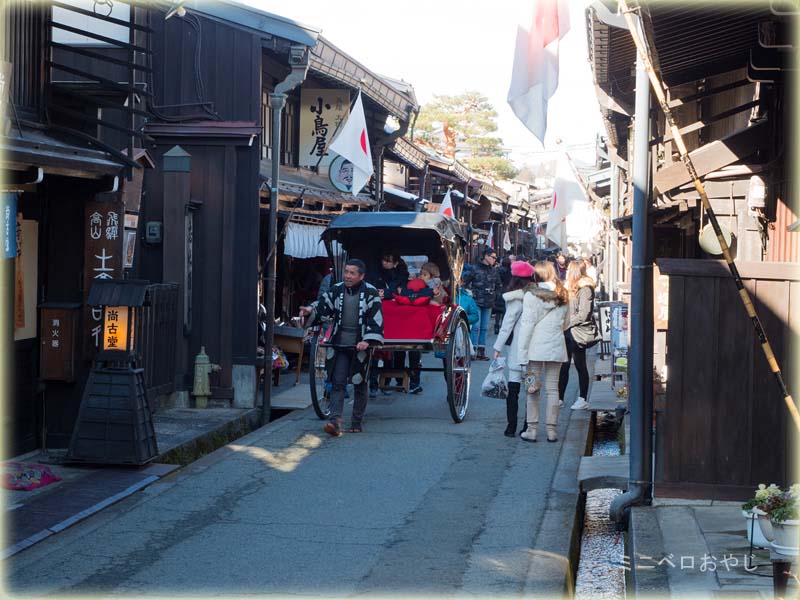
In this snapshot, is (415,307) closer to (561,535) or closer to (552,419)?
(552,419)

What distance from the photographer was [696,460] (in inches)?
301

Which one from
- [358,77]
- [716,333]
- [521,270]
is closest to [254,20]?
[358,77]

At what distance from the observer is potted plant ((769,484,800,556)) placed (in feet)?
16.8

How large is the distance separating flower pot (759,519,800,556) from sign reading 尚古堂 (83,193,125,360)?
22.7 feet

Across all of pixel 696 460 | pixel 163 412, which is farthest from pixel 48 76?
pixel 696 460

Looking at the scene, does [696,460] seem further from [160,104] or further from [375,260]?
[160,104]

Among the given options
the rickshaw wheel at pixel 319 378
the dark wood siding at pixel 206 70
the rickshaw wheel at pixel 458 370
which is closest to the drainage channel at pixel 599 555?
the rickshaw wheel at pixel 458 370

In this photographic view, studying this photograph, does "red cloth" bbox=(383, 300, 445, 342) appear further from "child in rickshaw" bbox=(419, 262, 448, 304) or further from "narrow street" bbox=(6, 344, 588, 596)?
"narrow street" bbox=(6, 344, 588, 596)

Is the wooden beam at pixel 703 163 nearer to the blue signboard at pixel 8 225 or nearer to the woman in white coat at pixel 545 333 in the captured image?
the woman in white coat at pixel 545 333

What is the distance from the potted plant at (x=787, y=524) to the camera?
511 cm

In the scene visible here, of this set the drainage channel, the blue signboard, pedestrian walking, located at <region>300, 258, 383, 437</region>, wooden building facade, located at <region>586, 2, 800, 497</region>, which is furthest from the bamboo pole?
pedestrian walking, located at <region>300, 258, 383, 437</region>

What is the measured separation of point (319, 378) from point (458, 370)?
2.27m

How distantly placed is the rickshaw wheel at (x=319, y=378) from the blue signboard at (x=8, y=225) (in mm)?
3948

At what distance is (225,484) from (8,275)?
2.85 meters
